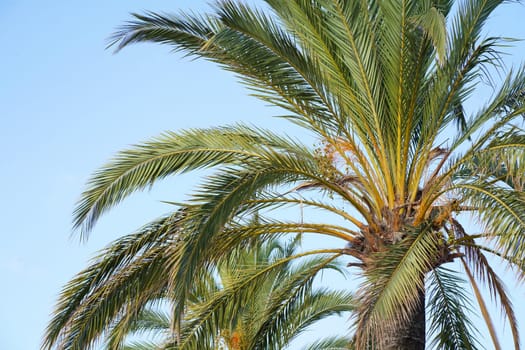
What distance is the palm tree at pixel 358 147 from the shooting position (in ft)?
29.1

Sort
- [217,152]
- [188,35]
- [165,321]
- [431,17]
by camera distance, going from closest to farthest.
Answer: [431,17]
[217,152]
[188,35]
[165,321]

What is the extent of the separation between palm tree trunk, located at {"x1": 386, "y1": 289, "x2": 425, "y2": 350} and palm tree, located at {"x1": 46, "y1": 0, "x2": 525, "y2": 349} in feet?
0.04

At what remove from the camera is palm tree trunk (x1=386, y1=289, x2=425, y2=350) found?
9.26 meters

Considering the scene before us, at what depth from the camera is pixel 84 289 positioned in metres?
9.55

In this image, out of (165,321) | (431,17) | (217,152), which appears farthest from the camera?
(165,321)

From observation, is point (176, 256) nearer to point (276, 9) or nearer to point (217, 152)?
point (217, 152)

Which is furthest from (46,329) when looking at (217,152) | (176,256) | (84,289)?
(217,152)

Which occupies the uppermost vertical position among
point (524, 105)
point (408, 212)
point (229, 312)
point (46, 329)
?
point (524, 105)

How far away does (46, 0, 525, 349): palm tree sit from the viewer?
888 cm

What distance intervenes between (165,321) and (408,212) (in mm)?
8729

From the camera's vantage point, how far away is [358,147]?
32.7 feet

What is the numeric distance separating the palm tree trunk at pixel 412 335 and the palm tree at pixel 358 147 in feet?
0.04

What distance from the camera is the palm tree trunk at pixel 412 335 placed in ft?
30.4

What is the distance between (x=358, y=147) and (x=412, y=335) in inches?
88.5
